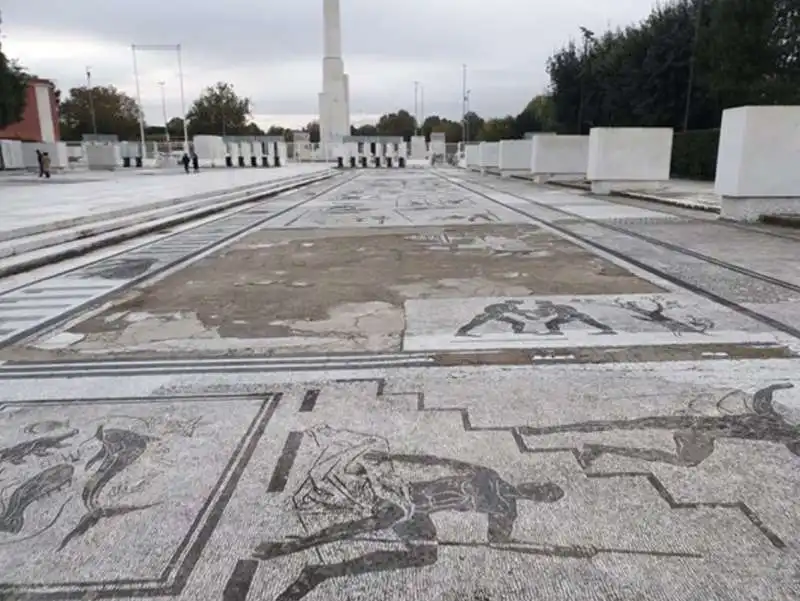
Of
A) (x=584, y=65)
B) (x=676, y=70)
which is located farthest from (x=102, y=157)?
(x=676, y=70)

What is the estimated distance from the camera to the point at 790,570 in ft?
7.39

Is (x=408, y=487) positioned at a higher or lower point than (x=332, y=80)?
lower

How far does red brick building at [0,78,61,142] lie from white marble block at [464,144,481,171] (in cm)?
3726

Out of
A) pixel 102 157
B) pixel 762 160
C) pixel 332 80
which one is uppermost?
pixel 332 80

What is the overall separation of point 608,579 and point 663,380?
207 cm

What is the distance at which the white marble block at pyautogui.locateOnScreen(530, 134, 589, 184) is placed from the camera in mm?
26547

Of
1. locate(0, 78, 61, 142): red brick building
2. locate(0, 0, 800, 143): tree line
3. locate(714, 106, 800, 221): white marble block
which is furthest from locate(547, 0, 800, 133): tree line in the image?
locate(0, 78, 61, 142): red brick building

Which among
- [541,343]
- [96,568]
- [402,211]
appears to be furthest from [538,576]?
[402,211]

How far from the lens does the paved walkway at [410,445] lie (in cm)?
230

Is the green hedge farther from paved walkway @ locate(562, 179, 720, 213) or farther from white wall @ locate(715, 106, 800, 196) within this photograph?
white wall @ locate(715, 106, 800, 196)

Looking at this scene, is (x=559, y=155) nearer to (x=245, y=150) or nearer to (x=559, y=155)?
(x=559, y=155)

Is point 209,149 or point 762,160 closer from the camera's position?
point 762,160

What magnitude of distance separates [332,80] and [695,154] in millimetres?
45974

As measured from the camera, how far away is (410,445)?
3.21 m
